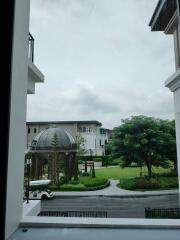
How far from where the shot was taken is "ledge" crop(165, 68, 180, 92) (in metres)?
1.52

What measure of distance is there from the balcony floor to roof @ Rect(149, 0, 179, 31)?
125 centimetres

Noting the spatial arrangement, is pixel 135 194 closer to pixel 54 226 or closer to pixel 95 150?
pixel 54 226

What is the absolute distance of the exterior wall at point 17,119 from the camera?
0.76m

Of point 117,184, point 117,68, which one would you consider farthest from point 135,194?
point 117,68

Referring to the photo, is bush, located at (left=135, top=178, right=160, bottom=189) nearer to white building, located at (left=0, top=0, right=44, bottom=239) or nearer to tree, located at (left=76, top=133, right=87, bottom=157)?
white building, located at (left=0, top=0, right=44, bottom=239)

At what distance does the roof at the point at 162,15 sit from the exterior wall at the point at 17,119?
2.98 ft

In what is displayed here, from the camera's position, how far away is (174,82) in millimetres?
1612

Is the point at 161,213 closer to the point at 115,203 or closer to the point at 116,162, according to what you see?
the point at 115,203

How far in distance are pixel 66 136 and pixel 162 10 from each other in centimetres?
677

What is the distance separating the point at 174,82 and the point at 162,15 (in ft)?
1.75

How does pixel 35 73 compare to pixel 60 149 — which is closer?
pixel 35 73

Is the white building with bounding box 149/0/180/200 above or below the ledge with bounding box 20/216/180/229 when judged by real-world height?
above

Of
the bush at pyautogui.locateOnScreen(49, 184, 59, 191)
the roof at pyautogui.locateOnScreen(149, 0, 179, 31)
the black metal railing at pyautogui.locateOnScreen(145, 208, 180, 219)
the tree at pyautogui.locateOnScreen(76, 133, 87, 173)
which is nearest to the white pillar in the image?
the roof at pyautogui.locateOnScreen(149, 0, 179, 31)

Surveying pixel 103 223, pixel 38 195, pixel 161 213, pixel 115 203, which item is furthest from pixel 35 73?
pixel 115 203
